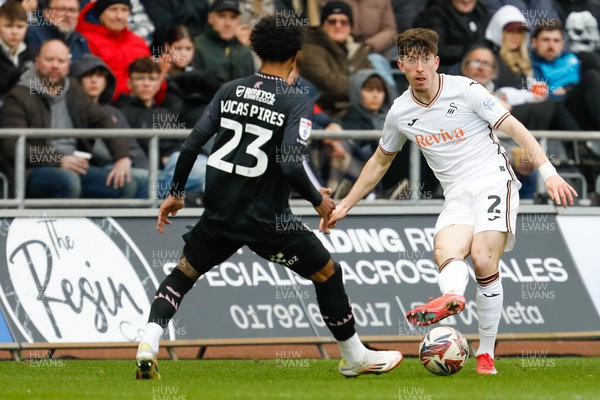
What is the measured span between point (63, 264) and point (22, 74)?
2553 mm

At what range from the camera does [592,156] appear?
558 inches

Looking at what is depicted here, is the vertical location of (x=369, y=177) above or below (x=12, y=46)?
below

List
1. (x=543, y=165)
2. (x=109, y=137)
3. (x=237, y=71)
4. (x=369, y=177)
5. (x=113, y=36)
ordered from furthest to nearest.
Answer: (x=237, y=71) < (x=113, y=36) < (x=109, y=137) < (x=369, y=177) < (x=543, y=165)

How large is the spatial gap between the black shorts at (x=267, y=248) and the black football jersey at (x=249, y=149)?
0.08 metres

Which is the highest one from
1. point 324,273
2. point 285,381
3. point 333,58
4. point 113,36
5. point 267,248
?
point 113,36

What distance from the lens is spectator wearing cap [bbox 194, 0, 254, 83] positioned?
1538 cm

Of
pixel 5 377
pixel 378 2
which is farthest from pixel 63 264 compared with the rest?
pixel 378 2

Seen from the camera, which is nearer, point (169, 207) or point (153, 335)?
point (153, 335)

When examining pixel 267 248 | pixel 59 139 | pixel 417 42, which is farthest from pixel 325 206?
pixel 59 139

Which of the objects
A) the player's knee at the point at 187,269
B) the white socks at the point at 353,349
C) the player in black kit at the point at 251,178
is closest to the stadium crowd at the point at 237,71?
the player's knee at the point at 187,269

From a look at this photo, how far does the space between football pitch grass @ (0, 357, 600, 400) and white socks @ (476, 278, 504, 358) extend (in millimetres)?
298

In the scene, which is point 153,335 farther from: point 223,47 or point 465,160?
point 223,47

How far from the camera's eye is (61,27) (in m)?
14.8

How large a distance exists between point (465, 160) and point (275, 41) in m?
1.81
